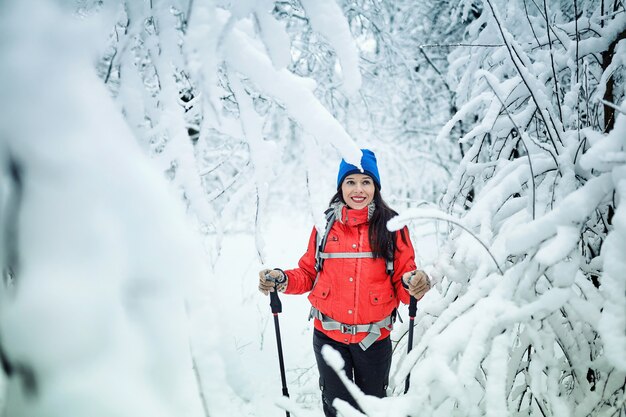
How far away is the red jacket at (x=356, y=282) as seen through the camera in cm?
188

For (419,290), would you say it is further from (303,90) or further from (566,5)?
(566,5)

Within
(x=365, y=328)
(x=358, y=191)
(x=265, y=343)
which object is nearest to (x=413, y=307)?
(x=365, y=328)

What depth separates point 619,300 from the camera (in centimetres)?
74

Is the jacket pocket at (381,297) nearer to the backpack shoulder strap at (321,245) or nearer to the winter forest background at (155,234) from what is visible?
the backpack shoulder strap at (321,245)

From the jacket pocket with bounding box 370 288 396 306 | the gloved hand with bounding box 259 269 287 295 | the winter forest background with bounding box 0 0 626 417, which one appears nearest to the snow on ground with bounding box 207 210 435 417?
the winter forest background with bounding box 0 0 626 417

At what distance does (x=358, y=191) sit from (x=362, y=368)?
1.07m

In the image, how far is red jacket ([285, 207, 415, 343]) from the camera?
188 cm

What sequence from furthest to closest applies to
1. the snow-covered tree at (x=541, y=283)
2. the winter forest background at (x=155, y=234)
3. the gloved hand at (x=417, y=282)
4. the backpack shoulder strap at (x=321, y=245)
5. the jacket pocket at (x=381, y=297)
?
1. the backpack shoulder strap at (x=321, y=245)
2. the jacket pocket at (x=381, y=297)
3. the gloved hand at (x=417, y=282)
4. the snow-covered tree at (x=541, y=283)
5. the winter forest background at (x=155, y=234)

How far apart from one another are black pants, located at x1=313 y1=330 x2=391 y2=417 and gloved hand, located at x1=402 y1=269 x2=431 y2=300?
1.70 ft

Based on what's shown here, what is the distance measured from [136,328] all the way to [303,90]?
2.08 feet

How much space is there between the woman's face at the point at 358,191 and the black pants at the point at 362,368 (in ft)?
2.78

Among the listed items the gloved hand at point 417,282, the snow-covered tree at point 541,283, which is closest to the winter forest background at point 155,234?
the snow-covered tree at point 541,283

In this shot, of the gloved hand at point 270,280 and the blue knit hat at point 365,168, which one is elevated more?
the blue knit hat at point 365,168

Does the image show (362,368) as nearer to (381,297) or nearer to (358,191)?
(381,297)
